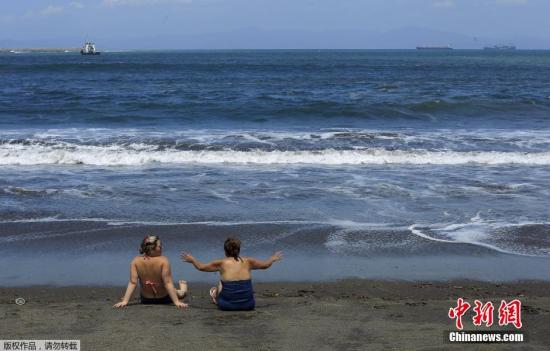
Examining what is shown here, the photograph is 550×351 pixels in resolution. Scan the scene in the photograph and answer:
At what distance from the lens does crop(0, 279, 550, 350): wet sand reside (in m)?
5.46

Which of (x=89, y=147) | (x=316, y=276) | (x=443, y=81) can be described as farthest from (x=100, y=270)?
(x=443, y=81)

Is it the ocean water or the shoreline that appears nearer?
the shoreline

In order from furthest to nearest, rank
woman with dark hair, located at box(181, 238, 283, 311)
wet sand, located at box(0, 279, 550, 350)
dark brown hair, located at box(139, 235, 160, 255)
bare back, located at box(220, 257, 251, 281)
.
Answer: dark brown hair, located at box(139, 235, 160, 255), bare back, located at box(220, 257, 251, 281), woman with dark hair, located at box(181, 238, 283, 311), wet sand, located at box(0, 279, 550, 350)

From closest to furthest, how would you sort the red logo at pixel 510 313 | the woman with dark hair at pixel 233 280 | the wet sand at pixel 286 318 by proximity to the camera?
the wet sand at pixel 286 318
the red logo at pixel 510 313
the woman with dark hair at pixel 233 280

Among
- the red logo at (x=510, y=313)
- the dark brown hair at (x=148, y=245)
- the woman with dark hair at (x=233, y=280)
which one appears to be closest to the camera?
the red logo at (x=510, y=313)

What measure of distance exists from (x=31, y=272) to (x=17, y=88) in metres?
30.2

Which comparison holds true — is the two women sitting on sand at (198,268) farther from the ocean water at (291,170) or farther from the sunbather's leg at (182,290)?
the ocean water at (291,170)

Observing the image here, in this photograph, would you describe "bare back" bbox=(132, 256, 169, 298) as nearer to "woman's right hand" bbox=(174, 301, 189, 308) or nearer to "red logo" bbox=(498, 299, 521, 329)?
"woman's right hand" bbox=(174, 301, 189, 308)

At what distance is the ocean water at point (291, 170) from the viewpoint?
31.4 feet

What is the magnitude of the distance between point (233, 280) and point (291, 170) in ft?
28.5

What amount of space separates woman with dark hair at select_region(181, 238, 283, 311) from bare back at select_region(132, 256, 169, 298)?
1.07 ft

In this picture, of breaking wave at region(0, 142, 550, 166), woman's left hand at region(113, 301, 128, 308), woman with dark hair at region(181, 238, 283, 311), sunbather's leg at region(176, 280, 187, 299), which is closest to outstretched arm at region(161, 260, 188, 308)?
sunbather's leg at region(176, 280, 187, 299)

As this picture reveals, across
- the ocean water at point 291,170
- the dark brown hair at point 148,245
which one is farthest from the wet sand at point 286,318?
the ocean water at point 291,170

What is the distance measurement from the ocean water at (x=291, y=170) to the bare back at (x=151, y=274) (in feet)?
5.36
